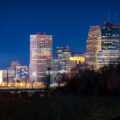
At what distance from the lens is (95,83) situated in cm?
2447

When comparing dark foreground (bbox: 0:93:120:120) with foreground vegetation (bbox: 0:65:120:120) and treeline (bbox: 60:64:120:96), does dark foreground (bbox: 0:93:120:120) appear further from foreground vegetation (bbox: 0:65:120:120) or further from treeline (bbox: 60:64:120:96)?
treeline (bbox: 60:64:120:96)

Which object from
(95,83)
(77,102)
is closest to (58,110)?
(77,102)

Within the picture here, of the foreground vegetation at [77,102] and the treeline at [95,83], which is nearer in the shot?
the foreground vegetation at [77,102]

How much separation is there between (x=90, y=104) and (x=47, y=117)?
547 centimetres

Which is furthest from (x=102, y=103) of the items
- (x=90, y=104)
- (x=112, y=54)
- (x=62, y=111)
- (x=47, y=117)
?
(x=112, y=54)

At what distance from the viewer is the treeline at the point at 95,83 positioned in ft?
77.2

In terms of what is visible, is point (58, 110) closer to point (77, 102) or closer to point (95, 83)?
point (77, 102)

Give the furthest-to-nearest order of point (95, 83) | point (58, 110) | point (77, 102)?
point (95, 83) → point (77, 102) → point (58, 110)

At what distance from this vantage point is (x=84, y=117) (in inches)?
628

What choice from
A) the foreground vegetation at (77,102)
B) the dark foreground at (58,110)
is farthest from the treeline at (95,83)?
the dark foreground at (58,110)

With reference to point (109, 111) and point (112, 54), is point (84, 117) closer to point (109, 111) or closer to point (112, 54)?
point (109, 111)

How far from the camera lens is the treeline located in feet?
77.2

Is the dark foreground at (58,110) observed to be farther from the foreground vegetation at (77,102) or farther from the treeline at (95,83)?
the treeline at (95,83)

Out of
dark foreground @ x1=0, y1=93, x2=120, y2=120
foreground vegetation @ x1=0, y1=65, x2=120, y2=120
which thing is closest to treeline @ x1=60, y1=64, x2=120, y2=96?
foreground vegetation @ x1=0, y1=65, x2=120, y2=120
